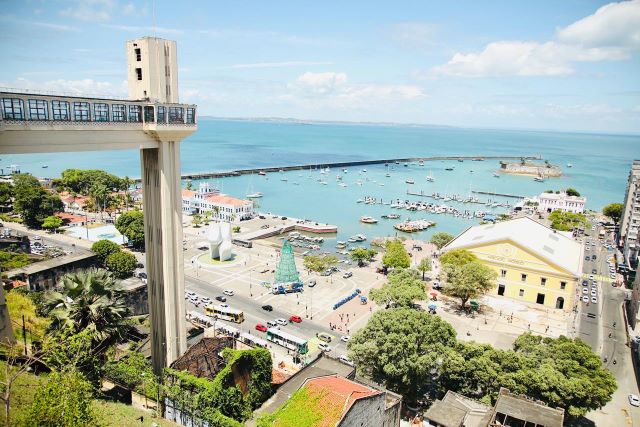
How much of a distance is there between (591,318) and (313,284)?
1160 inches

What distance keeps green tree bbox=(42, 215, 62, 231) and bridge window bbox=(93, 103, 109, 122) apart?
53458 millimetres

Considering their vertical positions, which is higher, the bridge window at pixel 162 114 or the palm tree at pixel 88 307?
the bridge window at pixel 162 114

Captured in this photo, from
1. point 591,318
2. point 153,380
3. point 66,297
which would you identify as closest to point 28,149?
point 66,297

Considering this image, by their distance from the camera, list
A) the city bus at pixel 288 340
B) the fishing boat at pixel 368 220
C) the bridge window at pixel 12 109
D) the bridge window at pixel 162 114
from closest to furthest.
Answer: the bridge window at pixel 12 109, the bridge window at pixel 162 114, the city bus at pixel 288 340, the fishing boat at pixel 368 220

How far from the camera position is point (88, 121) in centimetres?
1997

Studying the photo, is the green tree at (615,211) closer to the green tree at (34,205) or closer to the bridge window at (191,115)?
the bridge window at (191,115)

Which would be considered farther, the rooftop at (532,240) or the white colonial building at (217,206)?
the white colonial building at (217,206)

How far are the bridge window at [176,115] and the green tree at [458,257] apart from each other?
33.9m

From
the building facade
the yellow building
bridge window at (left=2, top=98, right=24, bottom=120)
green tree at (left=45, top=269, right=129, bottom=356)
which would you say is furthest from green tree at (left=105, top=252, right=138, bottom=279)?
the building facade

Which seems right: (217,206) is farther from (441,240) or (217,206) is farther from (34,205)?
(441,240)

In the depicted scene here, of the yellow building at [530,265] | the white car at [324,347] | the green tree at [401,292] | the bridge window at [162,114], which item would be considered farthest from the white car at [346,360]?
the yellow building at [530,265]

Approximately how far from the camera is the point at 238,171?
160250mm

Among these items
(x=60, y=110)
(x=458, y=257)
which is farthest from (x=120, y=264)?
(x=458, y=257)

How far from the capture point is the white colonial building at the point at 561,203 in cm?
9738
